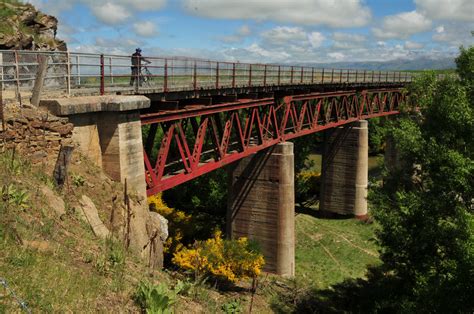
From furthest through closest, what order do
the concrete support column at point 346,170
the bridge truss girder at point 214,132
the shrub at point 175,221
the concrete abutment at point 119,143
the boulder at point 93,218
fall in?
the concrete support column at point 346,170, the shrub at point 175,221, the bridge truss girder at point 214,132, the concrete abutment at point 119,143, the boulder at point 93,218

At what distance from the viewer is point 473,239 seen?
33.9ft

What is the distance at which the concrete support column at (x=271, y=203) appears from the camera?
947 inches

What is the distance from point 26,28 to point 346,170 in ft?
85.5

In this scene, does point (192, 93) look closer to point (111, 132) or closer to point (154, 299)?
point (111, 132)

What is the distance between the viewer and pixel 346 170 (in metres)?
35.1

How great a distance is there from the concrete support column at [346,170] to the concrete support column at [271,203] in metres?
11.9

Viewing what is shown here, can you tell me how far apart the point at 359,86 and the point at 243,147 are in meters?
18.3

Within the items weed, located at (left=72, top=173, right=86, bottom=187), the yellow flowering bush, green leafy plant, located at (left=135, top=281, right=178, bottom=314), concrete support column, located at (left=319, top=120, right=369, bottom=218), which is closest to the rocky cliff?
the yellow flowering bush

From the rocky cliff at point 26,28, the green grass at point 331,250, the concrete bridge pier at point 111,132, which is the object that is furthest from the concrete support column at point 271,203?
the rocky cliff at point 26,28

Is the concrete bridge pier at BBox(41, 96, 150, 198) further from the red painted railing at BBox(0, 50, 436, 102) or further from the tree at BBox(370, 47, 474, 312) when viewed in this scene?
the tree at BBox(370, 47, 474, 312)

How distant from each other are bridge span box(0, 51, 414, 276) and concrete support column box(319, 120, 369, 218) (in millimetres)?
81

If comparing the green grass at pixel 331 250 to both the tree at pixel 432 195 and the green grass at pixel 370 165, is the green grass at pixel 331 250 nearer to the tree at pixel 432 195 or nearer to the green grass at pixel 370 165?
the tree at pixel 432 195

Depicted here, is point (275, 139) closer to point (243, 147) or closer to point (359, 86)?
point (243, 147)

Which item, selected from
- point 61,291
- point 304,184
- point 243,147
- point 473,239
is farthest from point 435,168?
point 304,184
